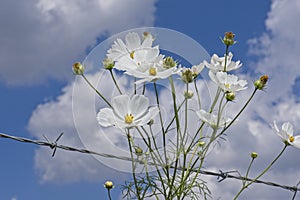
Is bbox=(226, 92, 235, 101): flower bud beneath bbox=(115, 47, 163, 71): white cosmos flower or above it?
beneath

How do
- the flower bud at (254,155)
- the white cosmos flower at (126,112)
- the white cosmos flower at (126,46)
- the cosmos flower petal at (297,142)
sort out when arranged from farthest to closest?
the flower bud at (254,155) → the cosmos flower petal at (297,142) → the white cosmos flower at (126,46) → the white cosmos flower at (126,112)

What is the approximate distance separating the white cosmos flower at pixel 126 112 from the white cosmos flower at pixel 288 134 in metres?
0.36

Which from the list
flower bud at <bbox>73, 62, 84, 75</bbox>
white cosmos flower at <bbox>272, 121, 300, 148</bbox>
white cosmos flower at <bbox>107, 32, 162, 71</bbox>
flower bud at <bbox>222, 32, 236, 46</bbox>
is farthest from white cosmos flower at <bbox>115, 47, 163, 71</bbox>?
white cosmos flower at <bbox>272, 121, 300, 148</bbox>

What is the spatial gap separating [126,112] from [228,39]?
13.5 inches

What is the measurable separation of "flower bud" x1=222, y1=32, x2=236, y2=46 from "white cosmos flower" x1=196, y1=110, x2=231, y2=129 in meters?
0.18

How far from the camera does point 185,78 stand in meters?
0.94

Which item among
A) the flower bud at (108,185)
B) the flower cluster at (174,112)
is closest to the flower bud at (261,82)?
the flower cluster at (174,112)

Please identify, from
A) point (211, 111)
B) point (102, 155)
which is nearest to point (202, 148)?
point (211, 111)

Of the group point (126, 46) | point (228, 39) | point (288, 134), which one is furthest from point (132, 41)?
point (288, 134)

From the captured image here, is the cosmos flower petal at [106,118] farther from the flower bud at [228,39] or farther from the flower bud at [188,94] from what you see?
the flower bud at [228,39]

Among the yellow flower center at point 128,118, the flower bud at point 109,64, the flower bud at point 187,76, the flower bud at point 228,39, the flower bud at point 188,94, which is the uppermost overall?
the flower bud at point 228,39

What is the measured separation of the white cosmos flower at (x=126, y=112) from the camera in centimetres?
81

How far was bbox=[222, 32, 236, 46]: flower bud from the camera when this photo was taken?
1.06m

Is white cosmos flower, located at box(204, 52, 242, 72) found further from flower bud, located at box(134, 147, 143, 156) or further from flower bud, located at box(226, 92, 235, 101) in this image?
flower bud, located at box(134, 147, 143, 156)
